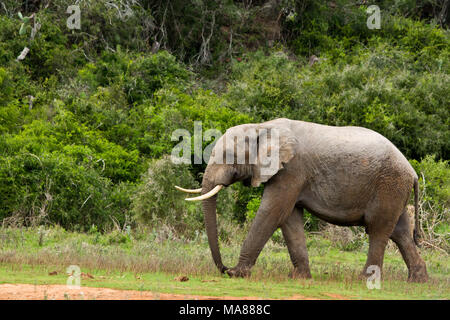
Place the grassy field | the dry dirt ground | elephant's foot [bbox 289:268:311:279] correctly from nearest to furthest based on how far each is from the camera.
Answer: the dry dirt ground → the grassy field → elephant's foot [bbox 289:268:311:279]

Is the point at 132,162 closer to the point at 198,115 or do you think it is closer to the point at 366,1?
the point at 198,115

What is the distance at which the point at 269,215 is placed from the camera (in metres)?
11.8

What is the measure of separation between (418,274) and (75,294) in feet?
19.9

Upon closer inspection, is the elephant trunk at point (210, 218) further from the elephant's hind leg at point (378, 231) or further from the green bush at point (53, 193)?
the green bush at point (53, 193)

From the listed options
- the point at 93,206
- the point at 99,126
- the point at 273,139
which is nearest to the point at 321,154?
the point at 273,139

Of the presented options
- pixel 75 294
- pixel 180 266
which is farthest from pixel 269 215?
pixel 75 294

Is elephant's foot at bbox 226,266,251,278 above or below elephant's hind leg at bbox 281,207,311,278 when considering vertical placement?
below

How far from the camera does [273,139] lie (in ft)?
39.8

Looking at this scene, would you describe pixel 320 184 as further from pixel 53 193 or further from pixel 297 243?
pixel 53 193

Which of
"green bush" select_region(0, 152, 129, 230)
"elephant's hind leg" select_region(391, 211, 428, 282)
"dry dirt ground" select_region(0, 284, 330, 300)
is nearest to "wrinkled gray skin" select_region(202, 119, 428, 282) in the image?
"elephant's hind leg" select_region(391, 211, 428, 282)

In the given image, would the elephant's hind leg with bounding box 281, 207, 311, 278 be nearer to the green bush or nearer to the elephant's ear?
the elephant's ear

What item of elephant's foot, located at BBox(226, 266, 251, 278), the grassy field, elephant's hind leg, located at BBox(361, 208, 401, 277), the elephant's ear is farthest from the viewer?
elephant's hind leg, located at BBox(361, 208, 401, 277)

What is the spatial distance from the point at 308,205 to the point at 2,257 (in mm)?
4714

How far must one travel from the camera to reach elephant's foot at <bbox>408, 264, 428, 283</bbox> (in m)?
12.8
